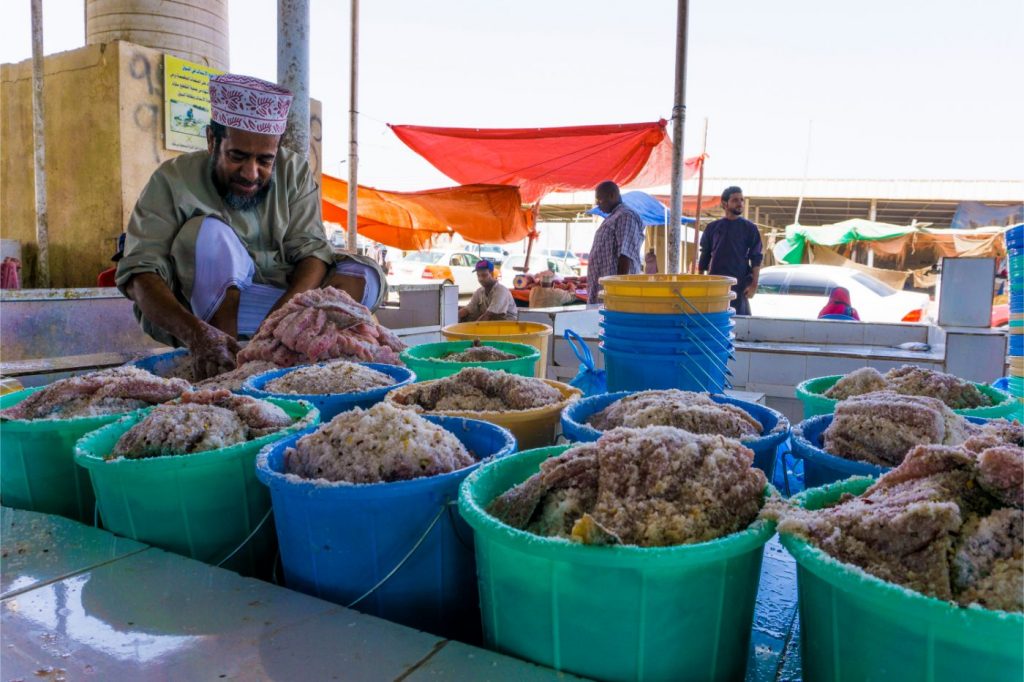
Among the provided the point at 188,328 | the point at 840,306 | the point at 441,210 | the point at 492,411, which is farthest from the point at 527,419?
the point at 441,210

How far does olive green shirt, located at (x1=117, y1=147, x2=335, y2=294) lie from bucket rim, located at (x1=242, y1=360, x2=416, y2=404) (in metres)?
0.94

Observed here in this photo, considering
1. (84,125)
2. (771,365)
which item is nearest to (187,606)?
(771,365)

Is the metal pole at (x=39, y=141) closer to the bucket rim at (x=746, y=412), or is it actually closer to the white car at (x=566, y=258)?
the bucket rim at (x=746, y=412)

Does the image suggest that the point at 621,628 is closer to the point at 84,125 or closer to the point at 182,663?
the point at 182,663

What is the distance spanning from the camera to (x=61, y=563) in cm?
137

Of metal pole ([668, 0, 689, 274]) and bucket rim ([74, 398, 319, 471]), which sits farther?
metal pole ([668, 0, 689, 274])

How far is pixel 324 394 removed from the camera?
75.9 inches

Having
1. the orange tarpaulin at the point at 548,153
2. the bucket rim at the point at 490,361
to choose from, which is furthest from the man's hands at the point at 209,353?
the orange tarpaulin at the point at 548,153

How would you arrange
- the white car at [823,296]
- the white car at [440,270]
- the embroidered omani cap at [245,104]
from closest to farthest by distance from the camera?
the embroidered omani cap at [245,104] → the white car at [823,296] → the white car at [440,270]

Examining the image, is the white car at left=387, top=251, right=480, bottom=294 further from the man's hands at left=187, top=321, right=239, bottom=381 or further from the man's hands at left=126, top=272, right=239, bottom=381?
the man's hands at left=187, top=321, right=239, bottom=381

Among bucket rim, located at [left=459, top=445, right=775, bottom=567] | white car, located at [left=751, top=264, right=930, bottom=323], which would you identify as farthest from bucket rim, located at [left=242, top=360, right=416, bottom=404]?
white car, located at [left=751, top=264, right=930, bottom=323]

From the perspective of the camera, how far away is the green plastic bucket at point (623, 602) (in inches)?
36.2

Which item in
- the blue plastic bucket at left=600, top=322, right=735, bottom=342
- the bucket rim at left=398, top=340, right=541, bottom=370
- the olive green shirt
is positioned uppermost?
the olive green shirt

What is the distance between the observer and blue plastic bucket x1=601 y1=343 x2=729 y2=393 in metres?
2.37
